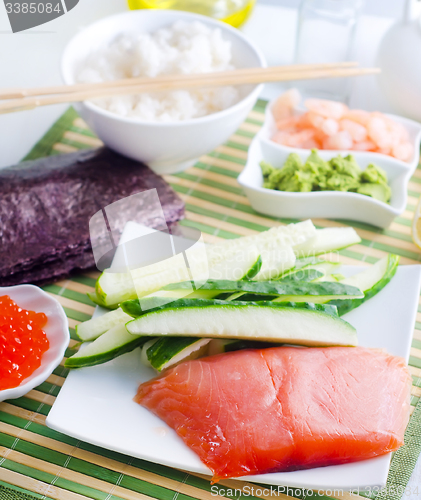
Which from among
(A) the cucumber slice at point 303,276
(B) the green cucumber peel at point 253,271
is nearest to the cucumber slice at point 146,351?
(B) the green cucumber peel at point 253,271

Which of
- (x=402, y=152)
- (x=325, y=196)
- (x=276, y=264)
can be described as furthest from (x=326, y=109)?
(x=276, y=264)

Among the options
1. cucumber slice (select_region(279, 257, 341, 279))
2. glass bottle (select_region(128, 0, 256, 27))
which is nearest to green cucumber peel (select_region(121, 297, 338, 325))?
cucumber slice (select_region(279, 257, 341, 279))

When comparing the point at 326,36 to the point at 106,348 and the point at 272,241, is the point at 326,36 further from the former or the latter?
the point at 106,348

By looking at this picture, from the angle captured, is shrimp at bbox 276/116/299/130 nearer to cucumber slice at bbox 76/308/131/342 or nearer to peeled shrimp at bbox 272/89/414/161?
peeled shrimp at bbox 272/89/414/161

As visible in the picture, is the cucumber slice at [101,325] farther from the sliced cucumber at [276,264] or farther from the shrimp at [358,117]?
the shrimp at [358,117]

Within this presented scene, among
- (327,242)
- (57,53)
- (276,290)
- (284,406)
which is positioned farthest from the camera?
(57,53)

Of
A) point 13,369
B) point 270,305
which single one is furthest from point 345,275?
point 13,369
